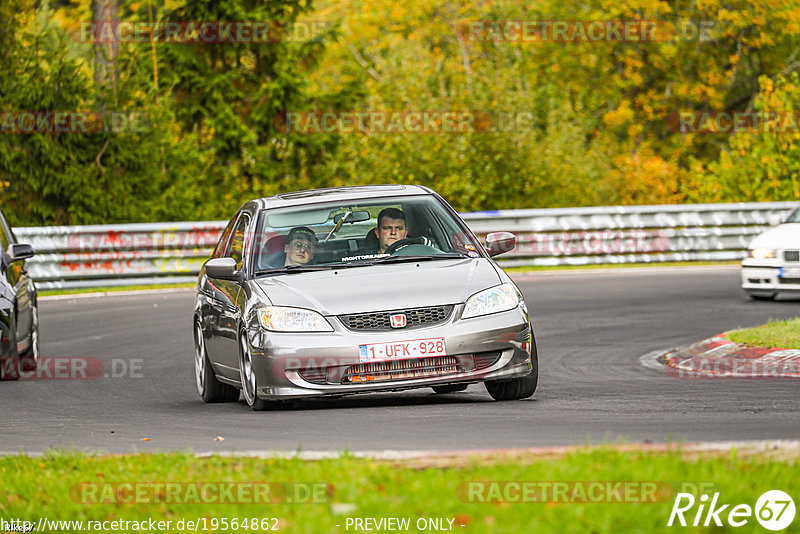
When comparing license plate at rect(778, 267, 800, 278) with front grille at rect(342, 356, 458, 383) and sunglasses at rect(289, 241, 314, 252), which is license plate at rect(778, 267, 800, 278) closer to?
sunglasses at rect(289, 241, 314, 252)

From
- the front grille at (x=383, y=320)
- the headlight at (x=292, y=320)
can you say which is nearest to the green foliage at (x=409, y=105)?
the headlight at (x=292, y=320)

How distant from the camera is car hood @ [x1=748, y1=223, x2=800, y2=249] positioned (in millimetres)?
18969

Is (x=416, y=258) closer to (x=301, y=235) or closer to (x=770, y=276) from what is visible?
(x=301, y=235)

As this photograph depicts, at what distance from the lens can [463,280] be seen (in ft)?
32.5

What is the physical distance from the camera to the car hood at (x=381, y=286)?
9625 millimetres

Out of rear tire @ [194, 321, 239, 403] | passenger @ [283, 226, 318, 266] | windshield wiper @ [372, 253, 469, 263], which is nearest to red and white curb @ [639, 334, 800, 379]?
windshield wiper @ [372, 253, 469, 263]

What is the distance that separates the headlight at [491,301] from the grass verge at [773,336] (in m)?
3.86

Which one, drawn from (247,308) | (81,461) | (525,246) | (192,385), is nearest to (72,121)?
(525,246)

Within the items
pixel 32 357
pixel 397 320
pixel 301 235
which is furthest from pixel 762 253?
pixel 397 320

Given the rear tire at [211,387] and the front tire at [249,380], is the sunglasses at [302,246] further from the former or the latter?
the rear tire at [211,387]

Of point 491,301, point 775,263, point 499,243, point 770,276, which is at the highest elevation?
point 499,243

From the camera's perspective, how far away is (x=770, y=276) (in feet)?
62.3

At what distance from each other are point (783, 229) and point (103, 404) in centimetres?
1127

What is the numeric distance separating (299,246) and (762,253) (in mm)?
10249
